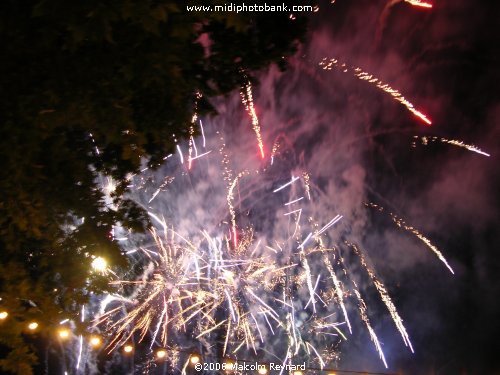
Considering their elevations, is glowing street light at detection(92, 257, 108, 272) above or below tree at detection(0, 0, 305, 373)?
below

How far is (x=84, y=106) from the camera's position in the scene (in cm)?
379

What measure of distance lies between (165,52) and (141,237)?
1229cm

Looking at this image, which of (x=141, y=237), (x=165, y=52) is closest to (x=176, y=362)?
(x=141, y=237)

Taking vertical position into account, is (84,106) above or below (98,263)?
above

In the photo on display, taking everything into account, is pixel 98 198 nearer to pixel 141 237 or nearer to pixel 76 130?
pixel 76 130

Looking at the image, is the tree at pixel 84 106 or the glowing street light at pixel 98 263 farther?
the glowing street light at pixel 98 263

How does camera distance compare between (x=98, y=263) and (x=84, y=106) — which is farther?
(x=98, y=263)

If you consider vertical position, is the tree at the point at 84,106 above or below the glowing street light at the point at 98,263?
above

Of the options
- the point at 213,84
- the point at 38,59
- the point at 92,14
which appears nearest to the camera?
the point at 92,14

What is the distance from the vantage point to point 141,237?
15.0m

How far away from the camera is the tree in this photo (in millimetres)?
3305

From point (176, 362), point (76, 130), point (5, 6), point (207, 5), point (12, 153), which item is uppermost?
point (5, 6)

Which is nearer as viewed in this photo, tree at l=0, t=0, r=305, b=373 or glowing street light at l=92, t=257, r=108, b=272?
tree at l=0, t=0, r=305, b=373

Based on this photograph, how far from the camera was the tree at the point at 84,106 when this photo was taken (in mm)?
3305
